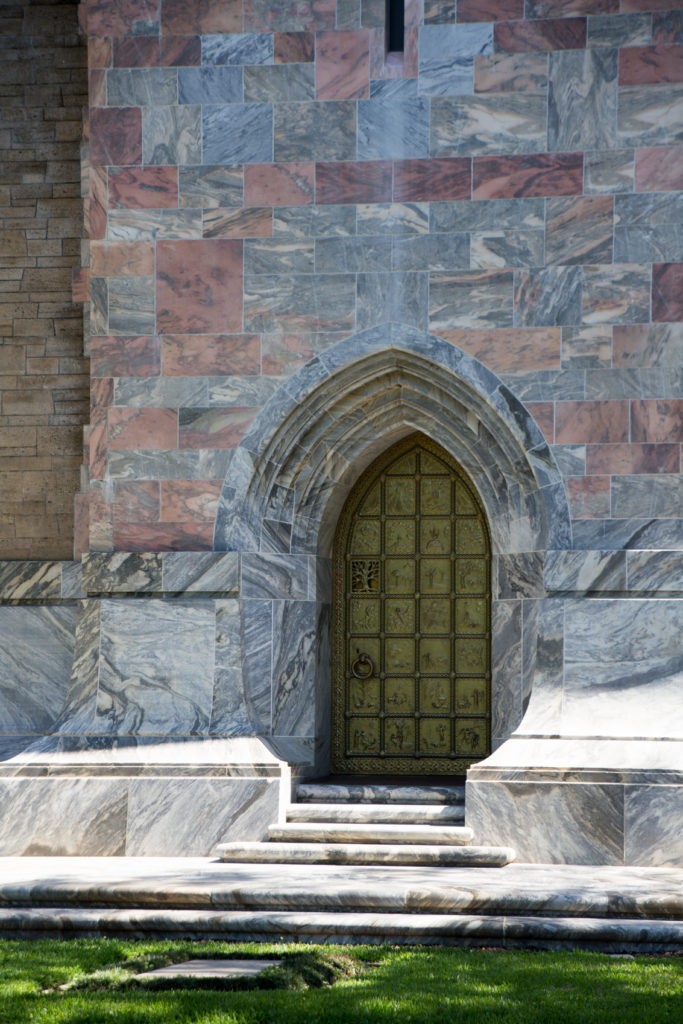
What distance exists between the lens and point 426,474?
11.7m

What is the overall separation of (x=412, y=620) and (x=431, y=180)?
318cm

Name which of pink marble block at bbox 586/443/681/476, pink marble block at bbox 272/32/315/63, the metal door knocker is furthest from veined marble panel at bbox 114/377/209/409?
pink marble block at bbox 586/443/681/476

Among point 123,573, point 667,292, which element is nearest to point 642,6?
point 667,292

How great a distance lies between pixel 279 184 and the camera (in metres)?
11.1

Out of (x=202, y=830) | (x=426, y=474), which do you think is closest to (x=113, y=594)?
(x=202, y=830)

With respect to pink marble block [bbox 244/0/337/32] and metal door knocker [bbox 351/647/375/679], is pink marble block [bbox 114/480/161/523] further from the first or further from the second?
pink marble block [bbox 244/0/337/32]

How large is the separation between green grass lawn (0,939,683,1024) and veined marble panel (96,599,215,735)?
2.97m

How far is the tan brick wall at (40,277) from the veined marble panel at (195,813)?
242cm

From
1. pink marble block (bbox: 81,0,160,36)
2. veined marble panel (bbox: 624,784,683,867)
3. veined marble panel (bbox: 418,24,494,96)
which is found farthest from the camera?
pink marble block (bbox: 81,0,160,36)

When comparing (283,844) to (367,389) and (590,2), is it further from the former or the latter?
(590,2)

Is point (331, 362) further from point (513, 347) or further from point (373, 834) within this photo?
point (373, 834)

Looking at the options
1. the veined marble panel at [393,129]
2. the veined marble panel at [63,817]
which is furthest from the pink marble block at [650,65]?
the veined marble panel at [63,817]

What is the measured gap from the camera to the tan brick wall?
12.1m

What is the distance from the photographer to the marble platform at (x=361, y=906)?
25.7 feet
